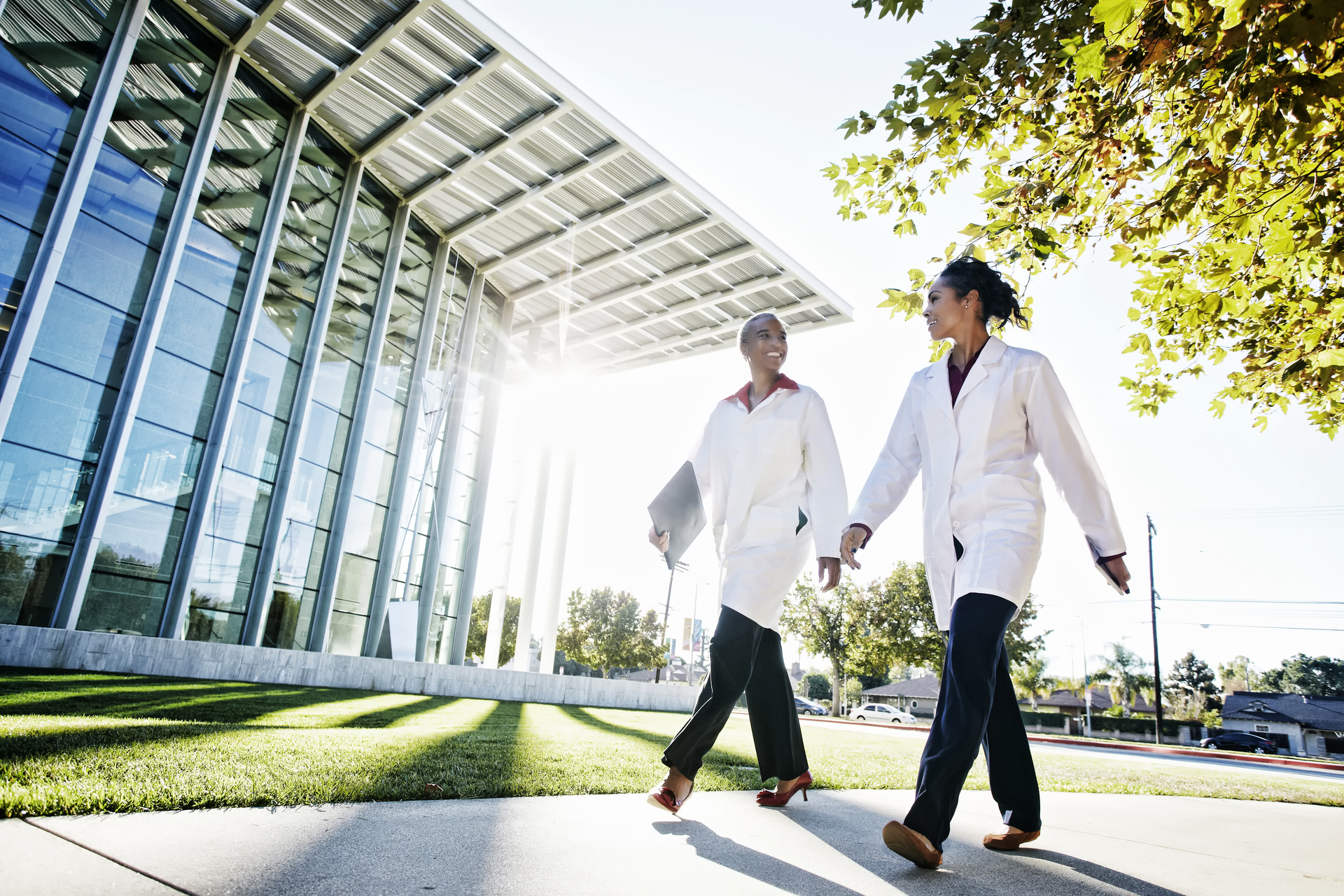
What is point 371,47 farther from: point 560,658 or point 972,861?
point 560,658

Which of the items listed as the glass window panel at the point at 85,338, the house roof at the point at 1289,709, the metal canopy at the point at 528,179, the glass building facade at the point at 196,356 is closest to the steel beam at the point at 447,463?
the glass building facade at the point at 196,356

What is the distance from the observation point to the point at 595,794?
3271 millimetres

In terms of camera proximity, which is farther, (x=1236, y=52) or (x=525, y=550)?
(x=525, y=550)

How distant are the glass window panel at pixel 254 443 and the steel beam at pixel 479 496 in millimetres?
7386

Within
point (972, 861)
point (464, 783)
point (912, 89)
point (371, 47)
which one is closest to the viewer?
point (972, 861)

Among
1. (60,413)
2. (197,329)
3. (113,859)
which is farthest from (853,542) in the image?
→ (197,329)

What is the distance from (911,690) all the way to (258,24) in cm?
8350

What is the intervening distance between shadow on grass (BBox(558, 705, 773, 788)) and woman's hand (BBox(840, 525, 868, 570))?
1.69m

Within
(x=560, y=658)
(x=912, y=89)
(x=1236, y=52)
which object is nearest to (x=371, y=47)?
(x=912, y=89)

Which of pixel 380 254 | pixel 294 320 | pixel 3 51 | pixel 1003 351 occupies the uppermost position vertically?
pixel 380 254

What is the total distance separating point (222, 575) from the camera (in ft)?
48.3

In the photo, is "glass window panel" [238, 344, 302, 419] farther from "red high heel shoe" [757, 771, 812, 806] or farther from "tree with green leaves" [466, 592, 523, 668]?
"tree with green leaves" [466, 592, 523, 668]

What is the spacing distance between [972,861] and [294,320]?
686 inches

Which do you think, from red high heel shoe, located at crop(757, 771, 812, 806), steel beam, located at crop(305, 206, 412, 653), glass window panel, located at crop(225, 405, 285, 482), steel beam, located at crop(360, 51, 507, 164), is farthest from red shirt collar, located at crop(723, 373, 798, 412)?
steel beam, located at crop(305, 206, 412, 653)
